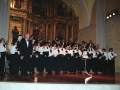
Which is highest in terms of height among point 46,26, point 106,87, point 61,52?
point 46,26

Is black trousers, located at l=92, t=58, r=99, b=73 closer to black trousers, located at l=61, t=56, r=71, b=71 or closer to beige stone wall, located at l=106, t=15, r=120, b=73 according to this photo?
black trousers, located at l=61, t=56, r=71, b=71

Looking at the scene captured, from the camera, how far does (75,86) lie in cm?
426

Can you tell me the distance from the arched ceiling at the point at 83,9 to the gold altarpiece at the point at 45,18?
38 centimetres

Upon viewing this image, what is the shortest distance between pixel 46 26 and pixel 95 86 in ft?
36.7

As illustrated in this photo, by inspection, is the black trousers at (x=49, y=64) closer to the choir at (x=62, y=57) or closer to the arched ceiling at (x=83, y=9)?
the choir at (x=62, y=57)

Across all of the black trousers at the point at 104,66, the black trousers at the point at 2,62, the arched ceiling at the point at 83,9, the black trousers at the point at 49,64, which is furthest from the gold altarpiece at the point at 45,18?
the black trousers at the point at 104,66

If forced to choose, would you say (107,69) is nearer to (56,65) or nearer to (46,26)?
(56,65)

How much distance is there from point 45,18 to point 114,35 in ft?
21.0

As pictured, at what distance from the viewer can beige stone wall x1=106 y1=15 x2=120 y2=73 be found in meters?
10.8

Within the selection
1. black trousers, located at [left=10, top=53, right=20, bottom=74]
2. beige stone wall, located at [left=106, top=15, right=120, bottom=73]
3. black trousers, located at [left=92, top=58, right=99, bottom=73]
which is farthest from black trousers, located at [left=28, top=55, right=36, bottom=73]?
beige stone wall, located at [left=106, top=15, right=120, bottom=73]

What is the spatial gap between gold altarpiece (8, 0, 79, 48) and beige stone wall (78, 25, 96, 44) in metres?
0.59

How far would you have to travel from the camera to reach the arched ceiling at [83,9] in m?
14.9

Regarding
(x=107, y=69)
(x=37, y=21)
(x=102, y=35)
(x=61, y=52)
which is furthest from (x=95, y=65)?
(x=37, y=21)

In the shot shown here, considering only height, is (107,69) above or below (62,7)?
below
